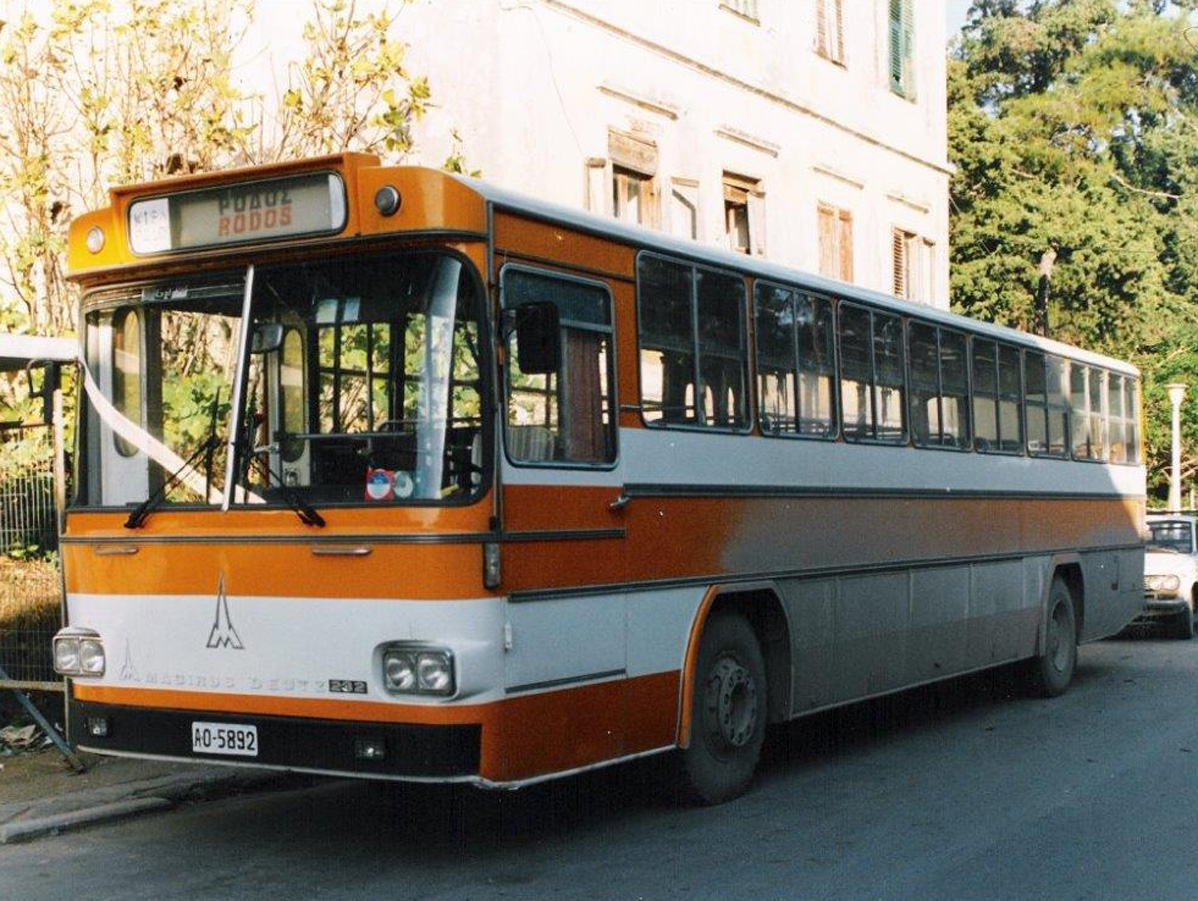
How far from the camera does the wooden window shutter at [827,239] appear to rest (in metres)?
23.2

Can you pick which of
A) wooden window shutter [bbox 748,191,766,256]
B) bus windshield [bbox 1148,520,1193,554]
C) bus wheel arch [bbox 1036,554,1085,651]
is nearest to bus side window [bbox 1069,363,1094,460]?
bus wheel arch [bbox 1036,554,1085,651]

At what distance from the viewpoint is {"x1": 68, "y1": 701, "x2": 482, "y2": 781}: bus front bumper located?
294 inches

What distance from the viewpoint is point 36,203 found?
48.4 ft

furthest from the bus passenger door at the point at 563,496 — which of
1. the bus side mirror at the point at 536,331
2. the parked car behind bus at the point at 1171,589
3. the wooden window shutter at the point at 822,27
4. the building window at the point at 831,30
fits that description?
the building window at the point at 831,30

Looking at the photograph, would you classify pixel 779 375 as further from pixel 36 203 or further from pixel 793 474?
pixel 36 203

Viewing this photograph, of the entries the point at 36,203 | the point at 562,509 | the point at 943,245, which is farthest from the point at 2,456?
the point at 943,245

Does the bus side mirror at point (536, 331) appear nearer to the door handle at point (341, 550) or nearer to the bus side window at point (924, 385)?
the door handle at point (341, 550)

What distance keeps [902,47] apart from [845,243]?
3994mm

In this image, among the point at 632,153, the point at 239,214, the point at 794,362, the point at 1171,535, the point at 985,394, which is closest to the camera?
the point at 239,214

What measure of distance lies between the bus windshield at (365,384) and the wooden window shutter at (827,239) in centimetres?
1582

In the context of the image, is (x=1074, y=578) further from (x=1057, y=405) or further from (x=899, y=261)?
(x=899, y=261)

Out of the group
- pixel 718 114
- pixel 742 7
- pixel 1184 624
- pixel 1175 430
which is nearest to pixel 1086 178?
pixel 1175 430

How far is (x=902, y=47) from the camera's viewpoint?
85.8 ft

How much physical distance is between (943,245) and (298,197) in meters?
20.7
